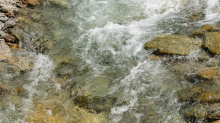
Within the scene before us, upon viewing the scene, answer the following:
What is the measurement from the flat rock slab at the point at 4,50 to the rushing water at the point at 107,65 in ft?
2.60

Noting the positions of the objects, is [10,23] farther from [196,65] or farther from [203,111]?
[203,111]

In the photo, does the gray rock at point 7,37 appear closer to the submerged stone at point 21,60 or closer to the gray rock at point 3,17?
the submerged stone at point 21,60

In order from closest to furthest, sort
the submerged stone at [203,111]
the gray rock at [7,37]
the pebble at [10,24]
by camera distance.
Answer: the submerged stone at [203,111], the gray rock at [7,37], the pebble at [10,24]

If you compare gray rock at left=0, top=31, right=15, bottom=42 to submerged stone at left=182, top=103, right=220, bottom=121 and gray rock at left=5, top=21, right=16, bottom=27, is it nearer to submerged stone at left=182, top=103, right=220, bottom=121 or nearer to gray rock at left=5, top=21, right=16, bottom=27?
gray rock at left=5, top=21, right=16, bottom=27

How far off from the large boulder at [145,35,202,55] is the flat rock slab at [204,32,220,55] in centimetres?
27

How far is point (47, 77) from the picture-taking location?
17.9ft

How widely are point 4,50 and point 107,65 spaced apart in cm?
400

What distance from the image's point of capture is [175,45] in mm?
5590

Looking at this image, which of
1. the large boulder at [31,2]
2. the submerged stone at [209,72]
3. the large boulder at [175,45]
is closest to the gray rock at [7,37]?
the large boulder at [31,2]

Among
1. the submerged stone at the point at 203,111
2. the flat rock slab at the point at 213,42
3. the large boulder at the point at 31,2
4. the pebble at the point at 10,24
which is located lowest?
the submerged stone at the point at 203,111

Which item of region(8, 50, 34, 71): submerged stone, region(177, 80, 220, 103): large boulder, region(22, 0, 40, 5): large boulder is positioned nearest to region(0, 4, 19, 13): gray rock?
region(22, 0, 40, 5): large boulder

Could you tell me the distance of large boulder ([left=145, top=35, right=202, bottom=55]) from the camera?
18.0 ft

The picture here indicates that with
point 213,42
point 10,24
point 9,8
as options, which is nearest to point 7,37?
point 10,24

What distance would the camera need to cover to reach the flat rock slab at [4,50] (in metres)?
5.71
